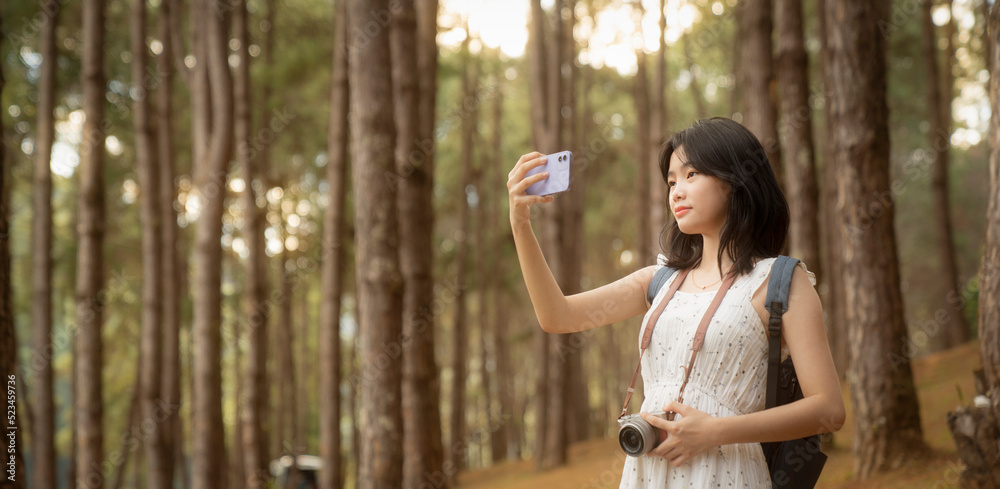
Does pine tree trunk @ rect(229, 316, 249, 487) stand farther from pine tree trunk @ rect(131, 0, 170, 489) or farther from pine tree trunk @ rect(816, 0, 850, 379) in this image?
pine tree trunk @ rect(816, 0, 850, 379)

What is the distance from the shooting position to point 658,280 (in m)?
2.12

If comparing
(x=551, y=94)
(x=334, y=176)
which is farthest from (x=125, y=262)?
(x=551, y=94)

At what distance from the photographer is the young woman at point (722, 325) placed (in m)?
1.64

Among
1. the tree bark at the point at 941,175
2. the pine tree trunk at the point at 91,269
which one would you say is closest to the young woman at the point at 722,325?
the pine tree trunk at the point at 91,269

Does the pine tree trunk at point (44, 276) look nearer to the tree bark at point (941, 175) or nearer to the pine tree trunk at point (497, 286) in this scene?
the pine tree trunk at point (497, 286)

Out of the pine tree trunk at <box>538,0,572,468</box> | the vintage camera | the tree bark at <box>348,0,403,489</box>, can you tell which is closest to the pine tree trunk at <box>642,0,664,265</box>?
the pine tree trunk at <box>538,0,572,468</box>

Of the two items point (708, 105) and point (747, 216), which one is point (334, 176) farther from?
point (708, 105)

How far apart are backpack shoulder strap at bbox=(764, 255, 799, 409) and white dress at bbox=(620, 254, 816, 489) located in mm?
40

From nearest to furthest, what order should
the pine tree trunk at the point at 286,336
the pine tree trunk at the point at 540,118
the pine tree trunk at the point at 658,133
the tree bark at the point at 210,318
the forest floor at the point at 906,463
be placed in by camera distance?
the forest floor at the point at 906,463
the tree bark at the point at 210,318
the pine tree trunk at the point at 658,133
the pine tree trunk at the point at 540,118
the pine tree trunk at the point at 286,336

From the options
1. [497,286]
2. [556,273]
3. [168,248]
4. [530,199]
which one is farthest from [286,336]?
[530,199]

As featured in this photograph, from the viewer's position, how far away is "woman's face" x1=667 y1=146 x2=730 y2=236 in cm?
186

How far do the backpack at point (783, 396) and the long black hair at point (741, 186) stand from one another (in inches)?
4.1

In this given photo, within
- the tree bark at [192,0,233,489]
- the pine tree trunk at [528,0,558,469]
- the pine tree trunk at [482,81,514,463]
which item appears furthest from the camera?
the pine tree trunk at [482,81,514,463]

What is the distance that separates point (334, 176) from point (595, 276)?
1593 cm
